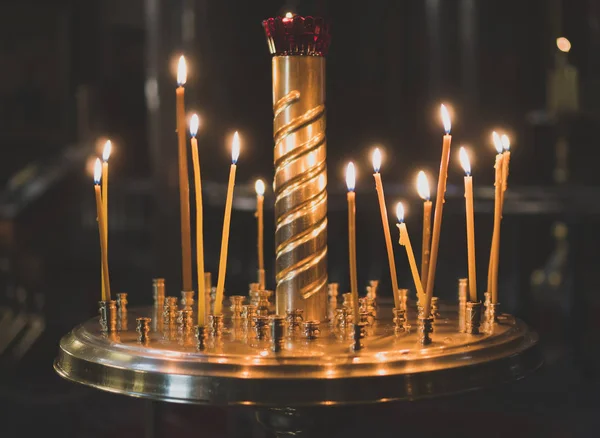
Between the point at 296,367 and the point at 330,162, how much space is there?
2415mm

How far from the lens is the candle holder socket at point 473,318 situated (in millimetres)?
1563

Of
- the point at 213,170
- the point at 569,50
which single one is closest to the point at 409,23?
the point at 569,50

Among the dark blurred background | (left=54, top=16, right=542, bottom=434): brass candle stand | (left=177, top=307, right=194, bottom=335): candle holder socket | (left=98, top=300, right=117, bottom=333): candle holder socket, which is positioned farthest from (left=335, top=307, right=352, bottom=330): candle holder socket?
the dark blurred background

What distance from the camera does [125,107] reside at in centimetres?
429

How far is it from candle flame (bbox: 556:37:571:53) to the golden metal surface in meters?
2.05

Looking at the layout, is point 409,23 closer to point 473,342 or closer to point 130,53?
point 130,53

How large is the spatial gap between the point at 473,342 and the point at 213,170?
8.71 feet

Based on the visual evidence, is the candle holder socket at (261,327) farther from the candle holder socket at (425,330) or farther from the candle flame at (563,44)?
the candle flame at (563,44)

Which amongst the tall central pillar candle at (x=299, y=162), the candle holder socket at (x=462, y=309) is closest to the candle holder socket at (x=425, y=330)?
the candle holder socket at (x=462, y=309)

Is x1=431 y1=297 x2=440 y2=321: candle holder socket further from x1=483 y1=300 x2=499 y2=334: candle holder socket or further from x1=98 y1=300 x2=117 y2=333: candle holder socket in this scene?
x1=98 y1=300 x2=117 y2=333: candle holder socket

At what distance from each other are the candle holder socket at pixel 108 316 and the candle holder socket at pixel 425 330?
434mm

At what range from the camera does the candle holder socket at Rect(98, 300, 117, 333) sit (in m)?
1.59

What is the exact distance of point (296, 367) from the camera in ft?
4.45

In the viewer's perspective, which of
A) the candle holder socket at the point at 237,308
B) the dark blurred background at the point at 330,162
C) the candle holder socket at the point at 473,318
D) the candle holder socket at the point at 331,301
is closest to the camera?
the candle holder socket at the point at 473,318
